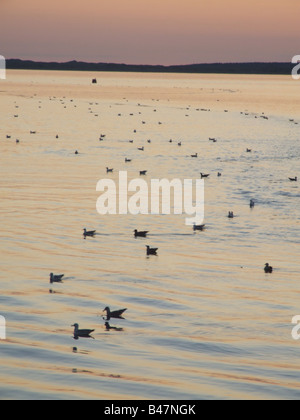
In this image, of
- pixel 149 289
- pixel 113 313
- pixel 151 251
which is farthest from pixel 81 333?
pixel 151 251

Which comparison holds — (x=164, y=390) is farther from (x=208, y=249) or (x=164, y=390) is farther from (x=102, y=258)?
(x=208, y=249)

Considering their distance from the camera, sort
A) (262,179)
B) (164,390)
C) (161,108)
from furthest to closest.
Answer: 1. (161,108)
2. (262,179)
3. (164,390)

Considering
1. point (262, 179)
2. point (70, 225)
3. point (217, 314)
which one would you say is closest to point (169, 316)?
point (217, 314)

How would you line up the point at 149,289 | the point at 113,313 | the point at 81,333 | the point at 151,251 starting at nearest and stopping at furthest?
the point at 81,333
the point at 113,313
the point at 149,289
the point at 151,251

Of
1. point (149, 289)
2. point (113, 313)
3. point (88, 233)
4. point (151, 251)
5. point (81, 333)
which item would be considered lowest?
point (81, 333)

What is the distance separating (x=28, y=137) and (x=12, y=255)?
40.9m

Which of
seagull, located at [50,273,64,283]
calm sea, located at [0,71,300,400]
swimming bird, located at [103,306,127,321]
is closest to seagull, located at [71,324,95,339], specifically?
calm sea, located at [0,71,300,400]

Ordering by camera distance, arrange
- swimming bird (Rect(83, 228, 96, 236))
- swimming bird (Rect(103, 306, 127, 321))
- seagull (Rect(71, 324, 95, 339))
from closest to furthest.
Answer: seagull (Rect(71, 324, 95, 339)) → swimming bird (Rect(103, 306, 127, 321)) → swimming bird (Rect(83, 228, 96, 236))

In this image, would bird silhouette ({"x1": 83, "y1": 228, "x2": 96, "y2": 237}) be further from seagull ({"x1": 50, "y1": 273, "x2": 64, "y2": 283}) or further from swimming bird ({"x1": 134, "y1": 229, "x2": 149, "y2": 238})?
seagull ({"x1": 50, "y1": 273, "x2": 64, "y2": 283})

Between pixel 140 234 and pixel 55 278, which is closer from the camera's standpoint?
pixel 55 278

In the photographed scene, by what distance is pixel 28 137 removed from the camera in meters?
65.7

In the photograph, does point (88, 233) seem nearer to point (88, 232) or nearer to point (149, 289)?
point (88, 232)

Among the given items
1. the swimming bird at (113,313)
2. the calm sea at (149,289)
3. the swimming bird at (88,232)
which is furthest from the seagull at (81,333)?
the swimming bird at (88,232)

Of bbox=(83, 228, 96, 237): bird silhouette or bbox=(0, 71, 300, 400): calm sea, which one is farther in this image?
bbox=(83, 228, 96, 237): bird silhouette
